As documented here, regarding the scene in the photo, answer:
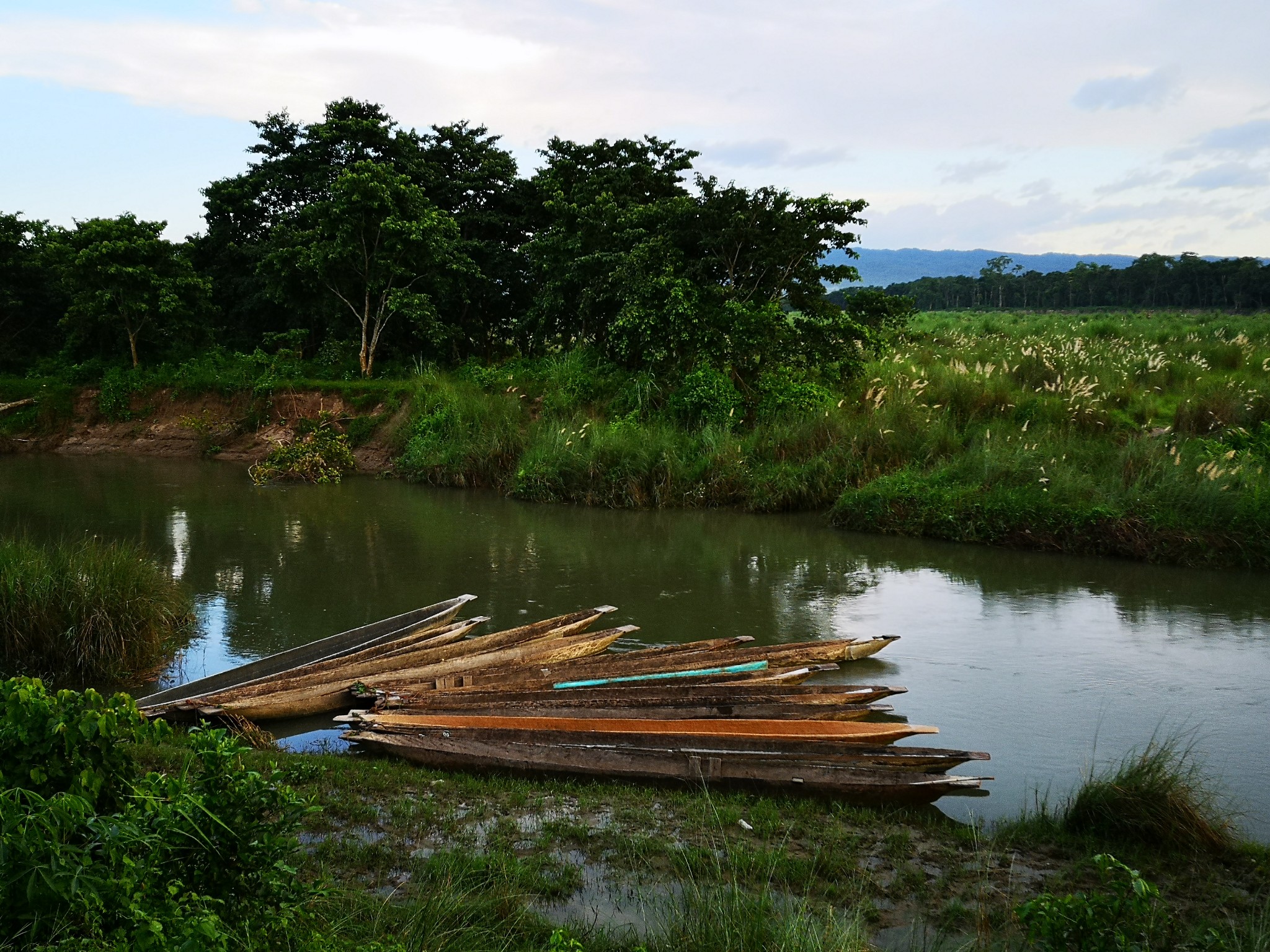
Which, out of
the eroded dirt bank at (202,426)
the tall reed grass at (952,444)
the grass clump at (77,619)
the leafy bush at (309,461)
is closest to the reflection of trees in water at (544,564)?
the tall reed grass at (952,444)

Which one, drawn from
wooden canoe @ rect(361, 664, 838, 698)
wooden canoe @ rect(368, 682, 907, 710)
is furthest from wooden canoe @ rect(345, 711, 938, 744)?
wooden canoe @ rect(361, 664, 838, 698)

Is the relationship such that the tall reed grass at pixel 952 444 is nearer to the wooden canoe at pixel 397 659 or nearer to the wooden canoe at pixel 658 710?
the wooden canoe at pixel 397 659

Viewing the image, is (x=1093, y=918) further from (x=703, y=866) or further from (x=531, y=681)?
(x=531, y=681)

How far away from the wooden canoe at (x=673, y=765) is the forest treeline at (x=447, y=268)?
12924mm

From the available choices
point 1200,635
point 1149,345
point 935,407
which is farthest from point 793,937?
point 1149,345

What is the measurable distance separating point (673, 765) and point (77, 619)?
15.6 ft

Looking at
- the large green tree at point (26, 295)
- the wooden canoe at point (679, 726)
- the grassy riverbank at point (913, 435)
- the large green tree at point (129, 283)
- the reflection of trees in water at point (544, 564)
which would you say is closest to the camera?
the wooden canoe at point (679, 726)

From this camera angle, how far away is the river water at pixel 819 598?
6781 millimetres

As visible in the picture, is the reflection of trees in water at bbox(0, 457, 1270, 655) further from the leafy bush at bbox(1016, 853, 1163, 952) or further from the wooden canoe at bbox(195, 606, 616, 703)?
the leafy bush at bbox(1016, 853, 1163, 952)

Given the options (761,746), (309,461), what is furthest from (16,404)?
(761,746)

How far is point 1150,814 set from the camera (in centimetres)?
467

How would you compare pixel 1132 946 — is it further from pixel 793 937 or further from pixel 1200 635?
pixel 1200 635

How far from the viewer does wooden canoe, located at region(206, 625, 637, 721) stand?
619cm

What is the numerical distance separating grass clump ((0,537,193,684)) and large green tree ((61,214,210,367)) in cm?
1813
